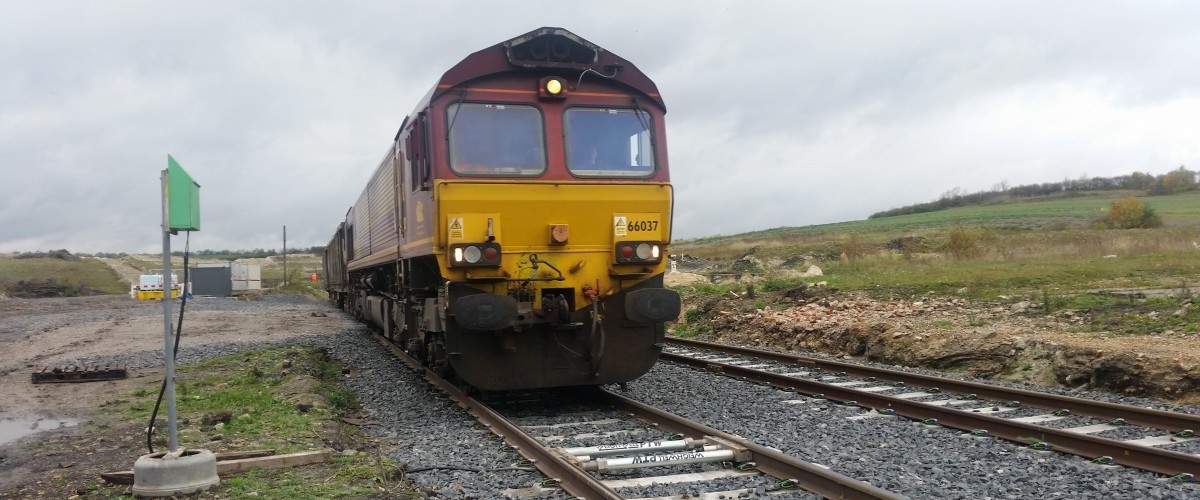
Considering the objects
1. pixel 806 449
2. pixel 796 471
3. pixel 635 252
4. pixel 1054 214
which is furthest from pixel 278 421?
pixel 1054 214

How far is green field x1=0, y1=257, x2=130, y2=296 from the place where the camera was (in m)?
53.7

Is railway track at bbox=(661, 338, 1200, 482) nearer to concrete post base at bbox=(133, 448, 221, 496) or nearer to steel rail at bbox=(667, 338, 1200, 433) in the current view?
steel rail at bbox=(667, 338, 1200, 433)

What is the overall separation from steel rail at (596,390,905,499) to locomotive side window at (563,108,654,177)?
2556 millimetres

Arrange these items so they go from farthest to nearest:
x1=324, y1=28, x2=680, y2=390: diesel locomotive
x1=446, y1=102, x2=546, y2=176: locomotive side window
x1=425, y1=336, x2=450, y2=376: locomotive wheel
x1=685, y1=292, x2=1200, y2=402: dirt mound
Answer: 1. x1=685, y1=292, x2=1200, y2=402: dirt mound
2. x1=425, y1=336, x2=450, y2=376: locomotive wheel
3. x1=446, y1=102, x2=546, y2=176: locomotive side window
4. x1=324, y1=28, x2=680, y2=390: diesel locomotive

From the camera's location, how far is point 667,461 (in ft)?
19.1

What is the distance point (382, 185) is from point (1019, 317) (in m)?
Result: 10.3

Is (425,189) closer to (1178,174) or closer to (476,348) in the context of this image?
(476,348)

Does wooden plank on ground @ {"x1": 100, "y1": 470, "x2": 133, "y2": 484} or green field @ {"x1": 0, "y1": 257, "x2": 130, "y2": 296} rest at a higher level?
green field @ {"x1": 0, "y1": 257, "x2": 130, "y2": 296}

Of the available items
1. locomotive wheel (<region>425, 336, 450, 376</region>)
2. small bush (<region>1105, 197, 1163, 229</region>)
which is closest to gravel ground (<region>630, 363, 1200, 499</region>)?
locomotive wheel (<region>425, 336, 450, 376</region>)

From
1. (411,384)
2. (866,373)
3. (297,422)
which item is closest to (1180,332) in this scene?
(866,373)

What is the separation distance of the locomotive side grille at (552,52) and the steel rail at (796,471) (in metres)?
3.58

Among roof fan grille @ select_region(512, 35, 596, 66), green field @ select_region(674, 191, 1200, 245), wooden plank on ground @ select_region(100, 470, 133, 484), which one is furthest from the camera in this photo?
green field @ select_region(674, 191, 1200, 245)

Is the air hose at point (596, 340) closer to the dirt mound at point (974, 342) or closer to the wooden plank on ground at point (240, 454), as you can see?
the wooden plank on ground at point (240, 454)

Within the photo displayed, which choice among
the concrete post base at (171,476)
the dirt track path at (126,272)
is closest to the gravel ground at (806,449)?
the concrete post base at (171,476)
